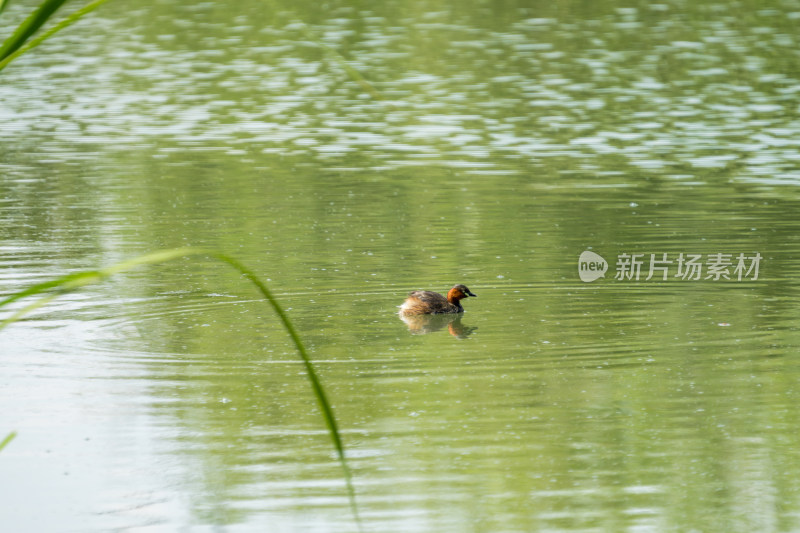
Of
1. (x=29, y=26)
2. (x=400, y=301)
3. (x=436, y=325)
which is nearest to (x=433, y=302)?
(x=436, y=325)

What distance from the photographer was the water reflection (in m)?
9.30

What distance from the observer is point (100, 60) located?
28406 mm

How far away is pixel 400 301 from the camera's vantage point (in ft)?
32.8

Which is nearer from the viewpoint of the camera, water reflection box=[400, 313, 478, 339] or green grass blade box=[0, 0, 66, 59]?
green grass blade box=[0, 0, 66, 59]

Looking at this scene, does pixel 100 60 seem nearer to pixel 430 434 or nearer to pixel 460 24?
pixel 460 24

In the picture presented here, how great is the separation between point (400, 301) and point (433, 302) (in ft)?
2.21

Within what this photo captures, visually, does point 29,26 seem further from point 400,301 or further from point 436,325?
point 400,301

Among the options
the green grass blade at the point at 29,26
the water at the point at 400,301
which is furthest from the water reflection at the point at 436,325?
the green grass blade at the point at 29,26

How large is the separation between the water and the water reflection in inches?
1.1

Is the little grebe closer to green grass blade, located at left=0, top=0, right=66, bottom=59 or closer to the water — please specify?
the water

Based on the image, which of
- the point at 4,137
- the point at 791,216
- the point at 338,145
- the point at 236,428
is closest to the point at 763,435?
the point at 236,428

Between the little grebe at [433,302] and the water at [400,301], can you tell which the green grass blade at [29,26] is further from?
the little grebe at [433,302]

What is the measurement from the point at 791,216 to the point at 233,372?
6755 mm

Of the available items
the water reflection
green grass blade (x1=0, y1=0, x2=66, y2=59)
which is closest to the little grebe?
the water reflection
